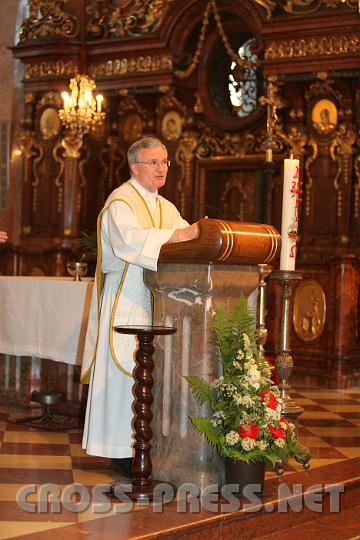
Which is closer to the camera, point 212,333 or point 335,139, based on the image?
point 212,333

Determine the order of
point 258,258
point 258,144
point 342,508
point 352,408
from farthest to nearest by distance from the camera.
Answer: point 258,144
point 352,408
point 342,508
point 258,258

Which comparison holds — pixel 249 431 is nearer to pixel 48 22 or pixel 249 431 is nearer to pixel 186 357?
pixel 186 357

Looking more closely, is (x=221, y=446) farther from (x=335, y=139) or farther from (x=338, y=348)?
(x=335, y=139)

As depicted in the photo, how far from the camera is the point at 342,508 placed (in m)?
5.29

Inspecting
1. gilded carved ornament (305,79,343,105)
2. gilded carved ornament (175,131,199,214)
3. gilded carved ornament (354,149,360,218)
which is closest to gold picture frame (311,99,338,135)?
gilded carved ornament (305,79,343,105)

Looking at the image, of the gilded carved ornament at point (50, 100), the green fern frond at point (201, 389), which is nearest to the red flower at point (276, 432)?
the green fern frond at point (201, 389)

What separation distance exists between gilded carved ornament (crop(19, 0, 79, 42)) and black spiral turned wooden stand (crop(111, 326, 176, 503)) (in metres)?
8.31

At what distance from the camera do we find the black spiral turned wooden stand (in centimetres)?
466

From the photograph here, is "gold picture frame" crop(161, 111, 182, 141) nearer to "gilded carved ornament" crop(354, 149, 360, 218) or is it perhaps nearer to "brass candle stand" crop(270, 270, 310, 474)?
"gilded carved ornament" crop(354, 149, 360, 218)

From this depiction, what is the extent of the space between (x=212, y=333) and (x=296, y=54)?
20.2 feet

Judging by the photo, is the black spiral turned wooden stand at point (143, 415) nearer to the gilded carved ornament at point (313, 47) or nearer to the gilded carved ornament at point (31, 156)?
the gilded carved ornament at point (313, 47)

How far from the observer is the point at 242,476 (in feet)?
15.7

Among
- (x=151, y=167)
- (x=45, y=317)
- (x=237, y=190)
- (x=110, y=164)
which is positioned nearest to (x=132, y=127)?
(x=110, y=164)

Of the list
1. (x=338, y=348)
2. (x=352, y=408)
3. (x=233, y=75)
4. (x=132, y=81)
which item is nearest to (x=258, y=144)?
(x=233, y=75)
